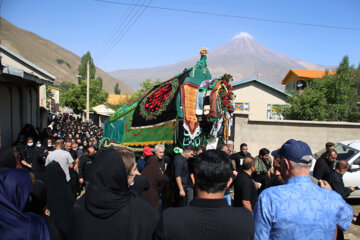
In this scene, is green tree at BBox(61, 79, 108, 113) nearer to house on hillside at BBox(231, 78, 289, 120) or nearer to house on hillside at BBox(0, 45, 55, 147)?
house on hillside at BBox(231, 78, 289, 120)

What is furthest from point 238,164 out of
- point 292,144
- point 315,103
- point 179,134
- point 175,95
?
point 315,103

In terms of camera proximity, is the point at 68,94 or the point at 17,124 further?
the point at 68,94

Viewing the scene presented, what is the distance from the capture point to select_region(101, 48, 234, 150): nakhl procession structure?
7.80 meters

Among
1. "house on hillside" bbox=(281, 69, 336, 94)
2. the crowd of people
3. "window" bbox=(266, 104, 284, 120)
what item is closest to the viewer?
the crowd of people

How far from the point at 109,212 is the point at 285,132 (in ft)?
32.1

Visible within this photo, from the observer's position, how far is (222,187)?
6.48 ft

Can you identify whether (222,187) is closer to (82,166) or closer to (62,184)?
(62,184)

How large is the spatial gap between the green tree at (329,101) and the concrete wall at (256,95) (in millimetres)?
3559

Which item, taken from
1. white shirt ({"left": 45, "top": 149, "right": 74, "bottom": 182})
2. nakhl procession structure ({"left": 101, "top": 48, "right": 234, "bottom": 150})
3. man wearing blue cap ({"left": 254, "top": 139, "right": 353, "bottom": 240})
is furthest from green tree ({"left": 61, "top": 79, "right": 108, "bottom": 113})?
man wearing blue cap ({"left": 254, "top": 139, "right": 353, "bottom": 240})

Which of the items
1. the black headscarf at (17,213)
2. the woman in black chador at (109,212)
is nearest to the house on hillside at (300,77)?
the woman in black chador at (109,212)

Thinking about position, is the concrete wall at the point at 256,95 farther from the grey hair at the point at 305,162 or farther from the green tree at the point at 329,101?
the grey hair at the point at 305,162

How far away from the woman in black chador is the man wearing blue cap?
3.06 feet

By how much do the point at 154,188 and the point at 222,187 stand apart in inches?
113

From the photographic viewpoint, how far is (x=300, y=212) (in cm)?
205
